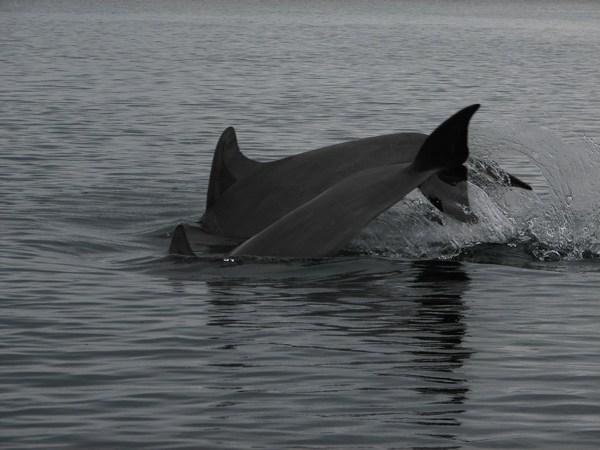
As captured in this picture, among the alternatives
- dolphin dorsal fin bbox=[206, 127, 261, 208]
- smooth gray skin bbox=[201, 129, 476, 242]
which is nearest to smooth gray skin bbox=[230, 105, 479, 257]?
smooth gray skin bbox=[201, 129, 476, 242]

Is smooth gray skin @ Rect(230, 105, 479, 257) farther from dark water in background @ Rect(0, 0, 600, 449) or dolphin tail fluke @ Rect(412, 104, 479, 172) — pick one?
dark water in background @ Rect(0, 0, 600, 449)

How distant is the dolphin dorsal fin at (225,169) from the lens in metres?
14.0

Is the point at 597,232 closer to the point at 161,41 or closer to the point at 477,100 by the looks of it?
the point at 477,100

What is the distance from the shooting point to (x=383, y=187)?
37.8 ft

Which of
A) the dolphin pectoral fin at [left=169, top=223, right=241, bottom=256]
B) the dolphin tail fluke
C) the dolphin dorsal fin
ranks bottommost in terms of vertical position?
the dolphin pectoral fin at [left=169, top=223, right=241, bottom=256]

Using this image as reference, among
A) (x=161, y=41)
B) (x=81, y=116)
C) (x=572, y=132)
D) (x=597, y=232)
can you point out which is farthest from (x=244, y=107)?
(x=161, y=41)

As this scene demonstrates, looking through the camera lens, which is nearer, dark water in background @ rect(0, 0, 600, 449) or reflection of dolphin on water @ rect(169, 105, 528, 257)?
dark water in background @ rect(0, 0, 600, 449)

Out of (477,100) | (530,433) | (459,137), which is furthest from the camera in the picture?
(477,100)

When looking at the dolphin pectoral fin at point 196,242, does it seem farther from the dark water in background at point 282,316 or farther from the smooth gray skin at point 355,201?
the smooth gray skin at point 355,201

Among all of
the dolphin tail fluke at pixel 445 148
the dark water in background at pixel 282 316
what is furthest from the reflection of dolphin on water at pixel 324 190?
the dark water in background at pixel 282 316

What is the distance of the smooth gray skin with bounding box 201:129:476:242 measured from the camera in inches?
497

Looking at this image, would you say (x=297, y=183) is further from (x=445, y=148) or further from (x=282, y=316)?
(x=282, y=316)

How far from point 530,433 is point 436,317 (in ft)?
Result: 9.25

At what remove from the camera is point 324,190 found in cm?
1279
